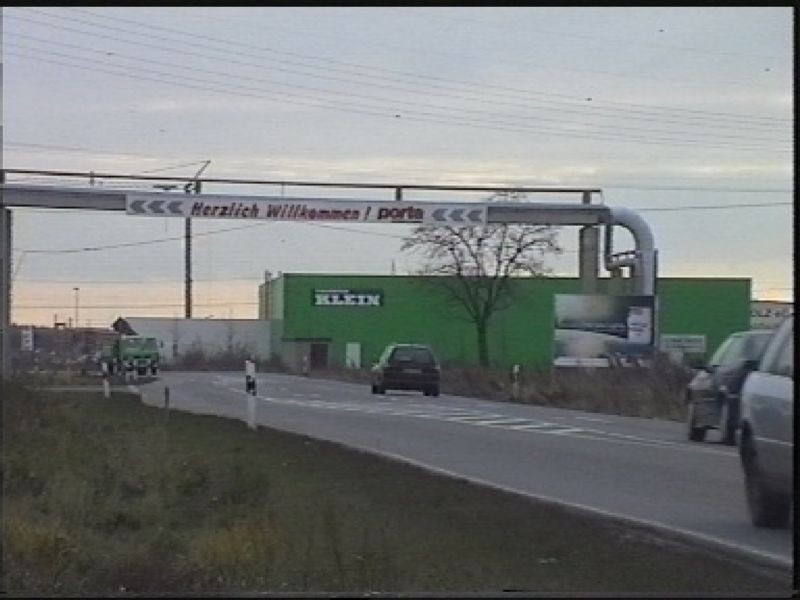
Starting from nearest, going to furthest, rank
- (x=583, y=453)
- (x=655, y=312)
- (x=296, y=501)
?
1. (x=296, y=501)
2. (x=583, y=453)
3. (x=655, y=312)

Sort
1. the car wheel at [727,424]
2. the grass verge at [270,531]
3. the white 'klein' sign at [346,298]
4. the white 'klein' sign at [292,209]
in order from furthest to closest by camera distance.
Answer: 1. the white 'klein' sign at [346,298]
2. the white 'klein' sign at [292,209]
3. the car wheel at [727,424]
4. the grass verge at [270,531]

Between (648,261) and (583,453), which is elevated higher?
(648,261)

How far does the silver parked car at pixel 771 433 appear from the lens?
11.3 metres

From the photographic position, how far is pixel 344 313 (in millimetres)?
42906

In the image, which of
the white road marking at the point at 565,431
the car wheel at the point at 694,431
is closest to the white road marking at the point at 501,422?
the white road marking at the point at 565,431

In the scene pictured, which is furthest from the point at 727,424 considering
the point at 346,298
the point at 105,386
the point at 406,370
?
the point at 346,298

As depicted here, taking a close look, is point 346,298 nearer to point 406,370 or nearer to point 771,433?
point 406,370

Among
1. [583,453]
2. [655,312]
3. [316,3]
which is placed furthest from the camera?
[655,312]

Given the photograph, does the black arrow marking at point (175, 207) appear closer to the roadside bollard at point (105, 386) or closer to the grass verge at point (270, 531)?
the roadside bollard at point (105, 386)

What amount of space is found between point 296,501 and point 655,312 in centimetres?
2858

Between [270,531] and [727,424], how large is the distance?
1188cm

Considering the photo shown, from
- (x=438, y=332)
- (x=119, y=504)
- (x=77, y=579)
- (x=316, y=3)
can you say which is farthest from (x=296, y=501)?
(x=438, y=332)

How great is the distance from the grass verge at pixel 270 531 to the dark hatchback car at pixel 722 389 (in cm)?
507

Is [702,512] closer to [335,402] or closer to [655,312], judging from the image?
[335,402]
